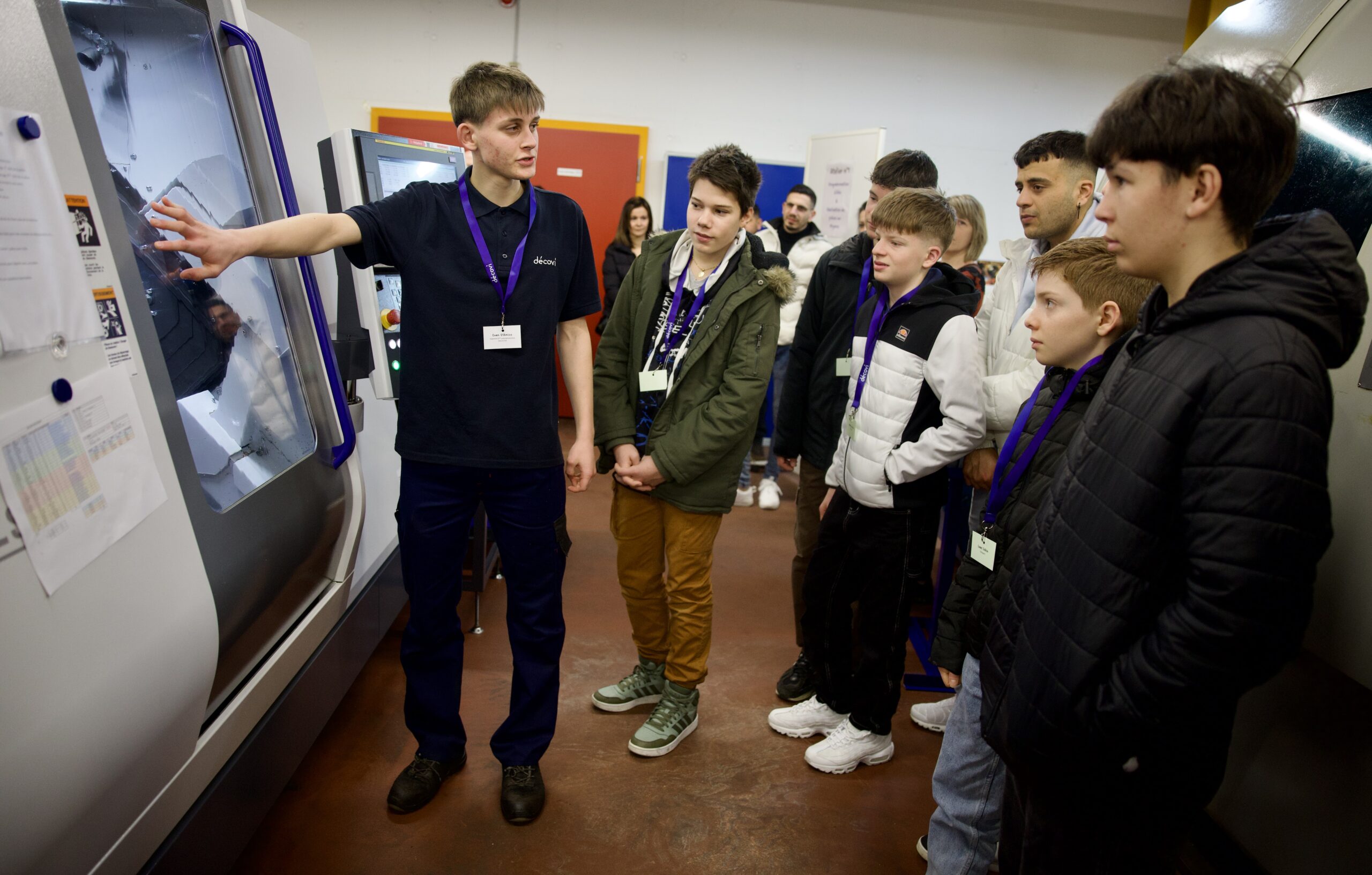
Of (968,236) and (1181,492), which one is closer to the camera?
(1181,492)

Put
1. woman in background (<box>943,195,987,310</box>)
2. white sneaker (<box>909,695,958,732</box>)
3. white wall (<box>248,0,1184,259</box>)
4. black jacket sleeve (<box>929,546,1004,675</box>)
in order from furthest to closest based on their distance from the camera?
1. white wall (<box>248,0,1184,259</box>)
2. woman in background (<box>943,195,987,310</box>)
3. white sneaker (<box>909,695,958,732</box>)
4. black jacket sleeve (<box>929,546,1004,675</box>)

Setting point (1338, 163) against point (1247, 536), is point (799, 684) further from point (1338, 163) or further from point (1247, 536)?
point (1338, 163)

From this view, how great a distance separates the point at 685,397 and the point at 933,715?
1411 mm

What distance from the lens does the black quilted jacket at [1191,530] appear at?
35.7 inches

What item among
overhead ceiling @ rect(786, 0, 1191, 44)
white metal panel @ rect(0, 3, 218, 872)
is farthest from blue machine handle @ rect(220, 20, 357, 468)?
overhead ceiling @ rect(786, 0, 1191, 44)

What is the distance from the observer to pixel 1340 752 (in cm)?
161

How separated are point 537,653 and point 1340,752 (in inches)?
71.7

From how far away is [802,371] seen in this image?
2.66 m

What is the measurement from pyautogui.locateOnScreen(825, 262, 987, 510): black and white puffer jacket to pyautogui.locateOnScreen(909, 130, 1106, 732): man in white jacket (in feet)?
0.27

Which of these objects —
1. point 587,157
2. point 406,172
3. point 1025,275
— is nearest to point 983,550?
point 1025,275

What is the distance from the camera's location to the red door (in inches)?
233

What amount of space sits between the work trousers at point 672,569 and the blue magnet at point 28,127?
1.56m

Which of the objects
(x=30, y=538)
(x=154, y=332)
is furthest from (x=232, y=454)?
(x=30, y=538)

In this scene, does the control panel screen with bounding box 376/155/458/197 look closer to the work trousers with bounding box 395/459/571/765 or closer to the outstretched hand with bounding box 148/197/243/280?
the work trousers with bounding box 395/459/571/765
